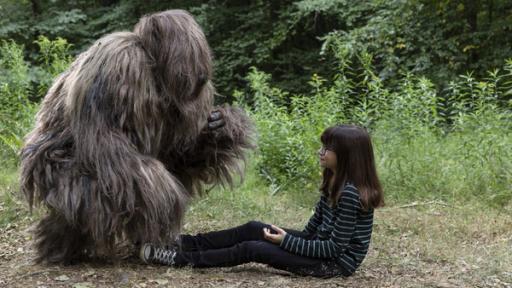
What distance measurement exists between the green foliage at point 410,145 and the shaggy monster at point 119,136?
96.1 inches

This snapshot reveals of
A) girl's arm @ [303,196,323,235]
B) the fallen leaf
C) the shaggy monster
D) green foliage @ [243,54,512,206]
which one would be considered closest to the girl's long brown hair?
girl's arm @ [303,196,323,235]

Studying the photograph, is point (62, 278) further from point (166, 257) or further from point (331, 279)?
point (331, 279)

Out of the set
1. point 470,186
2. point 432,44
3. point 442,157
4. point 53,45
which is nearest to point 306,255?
point 470,186

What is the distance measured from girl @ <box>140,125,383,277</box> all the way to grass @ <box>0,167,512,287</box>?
0.26 ft

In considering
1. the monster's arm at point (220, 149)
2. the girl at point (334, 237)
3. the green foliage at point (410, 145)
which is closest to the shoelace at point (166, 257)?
the girl at point (334, 237)

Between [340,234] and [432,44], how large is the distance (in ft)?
22.2

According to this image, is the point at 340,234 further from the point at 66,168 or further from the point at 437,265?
the point at 66,168

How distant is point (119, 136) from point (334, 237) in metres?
1.27

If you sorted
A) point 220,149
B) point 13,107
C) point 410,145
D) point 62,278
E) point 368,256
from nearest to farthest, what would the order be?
point 62,278 < point 220,149 < point 368,256 < point 410,145 < point 13,107

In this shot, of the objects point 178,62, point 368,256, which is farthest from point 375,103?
point 178,62

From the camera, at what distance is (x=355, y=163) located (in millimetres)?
3469

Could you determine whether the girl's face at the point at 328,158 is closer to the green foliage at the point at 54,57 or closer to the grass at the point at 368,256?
the grass at the point at 368,256

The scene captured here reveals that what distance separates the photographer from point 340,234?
136 inches

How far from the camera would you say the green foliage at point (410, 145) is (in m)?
5.36
